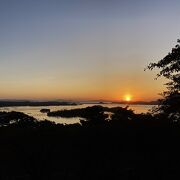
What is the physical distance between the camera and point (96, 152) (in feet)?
62.4

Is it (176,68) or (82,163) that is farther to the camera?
(176,68)

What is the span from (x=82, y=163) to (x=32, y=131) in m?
3.47

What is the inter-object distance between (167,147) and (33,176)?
7.53 metres

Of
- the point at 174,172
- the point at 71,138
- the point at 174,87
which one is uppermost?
the point at 174,87

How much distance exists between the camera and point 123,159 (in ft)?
66.2

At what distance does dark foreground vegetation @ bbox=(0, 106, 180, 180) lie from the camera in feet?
59.2

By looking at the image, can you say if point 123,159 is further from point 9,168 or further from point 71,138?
point 9,168

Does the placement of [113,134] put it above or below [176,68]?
below

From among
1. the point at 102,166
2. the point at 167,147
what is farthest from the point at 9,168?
the point at 167,147

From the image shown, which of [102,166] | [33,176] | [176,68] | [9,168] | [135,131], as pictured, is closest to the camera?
[33,176]

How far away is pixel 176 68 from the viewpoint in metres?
24.9

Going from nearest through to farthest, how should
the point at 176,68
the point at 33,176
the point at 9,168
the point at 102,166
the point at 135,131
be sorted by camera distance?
the point at 33,176
the point at 102,166
the point at 9,168
the point at 135,131
the point at 176,68

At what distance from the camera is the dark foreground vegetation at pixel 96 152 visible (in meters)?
18.0

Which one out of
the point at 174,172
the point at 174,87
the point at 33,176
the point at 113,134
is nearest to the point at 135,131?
the point at 113,134
